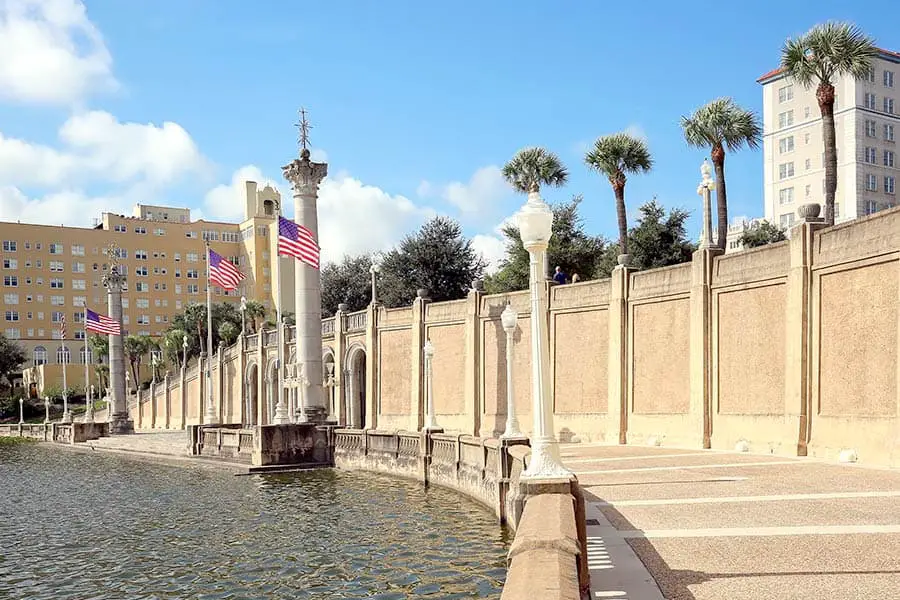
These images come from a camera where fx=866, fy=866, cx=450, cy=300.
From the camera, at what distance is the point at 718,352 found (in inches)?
1048

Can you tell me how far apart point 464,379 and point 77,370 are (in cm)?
7944

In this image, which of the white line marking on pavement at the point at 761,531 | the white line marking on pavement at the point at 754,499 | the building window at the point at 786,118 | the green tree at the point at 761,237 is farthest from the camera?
the building window at the point at 786,118

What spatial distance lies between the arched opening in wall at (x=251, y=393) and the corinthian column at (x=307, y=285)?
2521 cm

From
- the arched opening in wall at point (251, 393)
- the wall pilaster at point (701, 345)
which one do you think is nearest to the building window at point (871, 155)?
the arched opening in wall at point (251, 393)

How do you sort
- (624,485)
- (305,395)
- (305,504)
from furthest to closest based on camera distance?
(305,395), (305,504), (624,485)

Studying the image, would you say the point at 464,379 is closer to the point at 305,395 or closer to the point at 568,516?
the point at 305,395

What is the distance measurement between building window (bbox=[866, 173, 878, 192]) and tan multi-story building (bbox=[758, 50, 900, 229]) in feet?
0.29

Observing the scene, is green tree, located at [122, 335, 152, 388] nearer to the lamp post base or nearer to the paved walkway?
the paved walkway

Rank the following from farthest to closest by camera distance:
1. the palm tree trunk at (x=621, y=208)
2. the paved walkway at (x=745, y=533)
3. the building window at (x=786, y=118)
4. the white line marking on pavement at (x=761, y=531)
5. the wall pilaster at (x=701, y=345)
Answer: the building window at (x=786, y=118) → the palm tree trunk at (x=621, y=208) → the wall pilaster at (x=701, y=345) → the white line marking on pavement at (x=761, y=531) → the paved walkway at (x=745, y=533)

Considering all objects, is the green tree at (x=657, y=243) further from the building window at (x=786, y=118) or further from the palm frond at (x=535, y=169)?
the building window at (x=786, y=118)

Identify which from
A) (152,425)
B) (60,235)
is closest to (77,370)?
(60,235)

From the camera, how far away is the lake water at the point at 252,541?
1466cm

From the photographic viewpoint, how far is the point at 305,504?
24.0m

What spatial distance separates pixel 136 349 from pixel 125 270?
17.8 m
